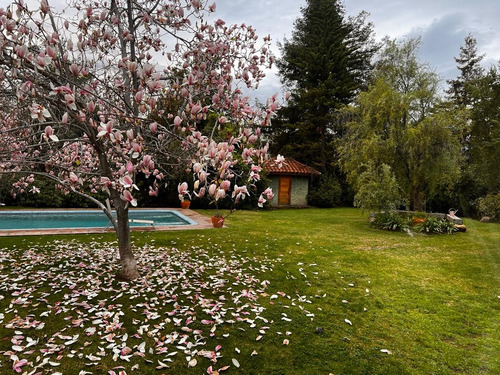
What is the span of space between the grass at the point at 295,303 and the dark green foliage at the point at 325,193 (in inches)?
457

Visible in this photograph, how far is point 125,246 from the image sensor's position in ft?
15.6

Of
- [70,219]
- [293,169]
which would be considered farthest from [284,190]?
[70,219]

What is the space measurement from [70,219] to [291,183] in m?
12.7

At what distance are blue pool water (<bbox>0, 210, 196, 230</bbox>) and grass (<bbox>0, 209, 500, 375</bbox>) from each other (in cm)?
348

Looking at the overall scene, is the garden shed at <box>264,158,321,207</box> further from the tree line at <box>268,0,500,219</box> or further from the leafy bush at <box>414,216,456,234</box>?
the leafy bush at <box>414,216,456,234</box>

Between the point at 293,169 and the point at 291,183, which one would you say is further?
the point at 291,183

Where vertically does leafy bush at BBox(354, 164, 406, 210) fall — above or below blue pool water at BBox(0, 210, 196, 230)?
above

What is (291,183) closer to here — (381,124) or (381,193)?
(381,124)

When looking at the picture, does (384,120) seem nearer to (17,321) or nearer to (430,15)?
Result: (430,15)

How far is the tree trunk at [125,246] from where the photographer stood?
15.2 feet

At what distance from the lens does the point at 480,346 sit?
130 inches

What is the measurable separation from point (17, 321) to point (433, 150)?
12409mm

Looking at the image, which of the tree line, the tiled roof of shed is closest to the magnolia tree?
the tree line

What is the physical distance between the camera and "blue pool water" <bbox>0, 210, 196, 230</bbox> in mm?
10508
